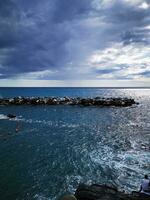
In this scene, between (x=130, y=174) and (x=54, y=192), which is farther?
(x=130, y=174)

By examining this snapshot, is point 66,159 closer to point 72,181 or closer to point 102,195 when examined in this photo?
point 72,181

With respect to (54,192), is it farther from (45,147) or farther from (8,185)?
(45,147)

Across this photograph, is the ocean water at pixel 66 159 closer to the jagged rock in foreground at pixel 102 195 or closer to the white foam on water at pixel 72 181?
the white foam on water at pixel 72 181

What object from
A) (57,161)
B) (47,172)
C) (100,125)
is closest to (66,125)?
(100,125)

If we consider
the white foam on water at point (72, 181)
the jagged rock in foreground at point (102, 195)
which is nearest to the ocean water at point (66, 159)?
the white foam on water at point (72, 181)

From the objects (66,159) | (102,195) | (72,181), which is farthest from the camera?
(66,159)

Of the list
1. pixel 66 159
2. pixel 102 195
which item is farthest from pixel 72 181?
pixel 66 159

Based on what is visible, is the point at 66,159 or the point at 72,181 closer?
the point at 72,181

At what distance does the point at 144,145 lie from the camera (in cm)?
4016

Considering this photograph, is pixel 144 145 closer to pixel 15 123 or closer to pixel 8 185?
pixel 8 185

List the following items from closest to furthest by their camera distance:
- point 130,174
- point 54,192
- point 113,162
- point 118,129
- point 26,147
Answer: point 54,192 < point 130,174 < point 113,162 < point 26,147 < point 118,129


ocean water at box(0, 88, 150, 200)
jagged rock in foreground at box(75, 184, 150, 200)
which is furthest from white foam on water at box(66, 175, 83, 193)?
jagged rock in foreground at box(75, 184, 150, 200)

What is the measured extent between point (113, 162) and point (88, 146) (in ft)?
26.5

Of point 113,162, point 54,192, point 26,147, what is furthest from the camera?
point 26,147
